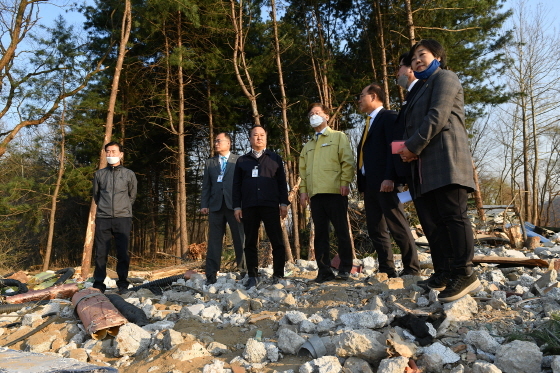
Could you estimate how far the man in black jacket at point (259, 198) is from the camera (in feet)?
17.2

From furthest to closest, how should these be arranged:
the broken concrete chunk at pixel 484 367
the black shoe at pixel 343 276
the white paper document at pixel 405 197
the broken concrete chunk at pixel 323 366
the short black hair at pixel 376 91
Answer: the black shoe at pixel 343 276 → the short black hair at pixel 376 91 → the white paper document at pixel 405 197 → the broken concrete chunk at pixel 323 366 → the broken concrete chunk at pixel 484 367

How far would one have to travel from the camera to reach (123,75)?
15.5m

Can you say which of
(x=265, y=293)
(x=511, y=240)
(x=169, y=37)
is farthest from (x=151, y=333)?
(x=169, y=37)

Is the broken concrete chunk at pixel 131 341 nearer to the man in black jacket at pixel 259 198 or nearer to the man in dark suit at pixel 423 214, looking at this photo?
the man in black jacket at pixel 259 198

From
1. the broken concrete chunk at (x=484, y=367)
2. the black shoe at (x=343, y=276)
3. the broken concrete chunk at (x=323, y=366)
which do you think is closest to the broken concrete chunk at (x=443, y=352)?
the broken concrete chunk at (x=484, y=367)

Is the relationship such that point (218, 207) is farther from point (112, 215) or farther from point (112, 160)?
point (112, 160)

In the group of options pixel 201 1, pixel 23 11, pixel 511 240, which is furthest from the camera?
pixel 201 1

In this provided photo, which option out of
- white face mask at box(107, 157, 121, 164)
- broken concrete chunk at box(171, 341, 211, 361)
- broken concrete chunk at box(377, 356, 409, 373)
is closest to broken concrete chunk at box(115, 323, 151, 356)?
broken concrete chunk at box(171, 341, 211, 361)

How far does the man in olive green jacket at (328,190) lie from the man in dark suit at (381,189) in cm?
23

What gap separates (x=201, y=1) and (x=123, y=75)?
152 inches

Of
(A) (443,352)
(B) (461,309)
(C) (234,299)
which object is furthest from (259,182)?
(A) (443,352)

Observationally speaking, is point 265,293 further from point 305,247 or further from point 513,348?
point 305,247

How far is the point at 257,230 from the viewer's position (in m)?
5.31

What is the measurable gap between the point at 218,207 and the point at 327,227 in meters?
1.57
